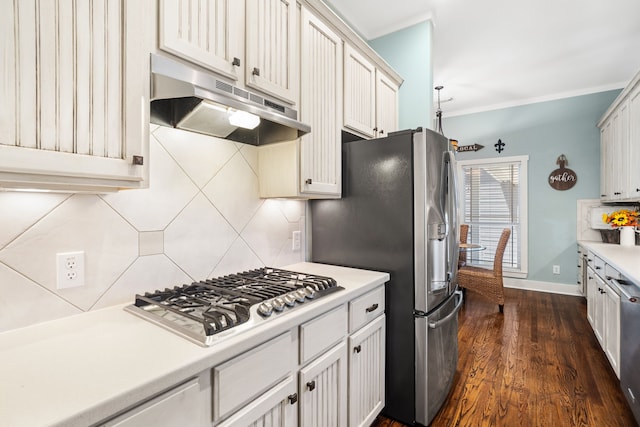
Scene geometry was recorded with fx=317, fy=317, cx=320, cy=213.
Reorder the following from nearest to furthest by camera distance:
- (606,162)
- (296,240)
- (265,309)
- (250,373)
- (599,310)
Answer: (250,373) < (265,309) < (296,240) < (599,310) < (606,162)

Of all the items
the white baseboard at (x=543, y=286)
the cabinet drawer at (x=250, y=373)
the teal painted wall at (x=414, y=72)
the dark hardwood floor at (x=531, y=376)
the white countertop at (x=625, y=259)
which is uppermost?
the teal painted wall at (x=414, y=72)

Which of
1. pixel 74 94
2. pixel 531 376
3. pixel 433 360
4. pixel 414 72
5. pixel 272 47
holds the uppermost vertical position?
pixel 414 72

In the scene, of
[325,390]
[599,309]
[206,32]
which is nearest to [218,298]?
[325,390]

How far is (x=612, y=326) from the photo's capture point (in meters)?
2.27

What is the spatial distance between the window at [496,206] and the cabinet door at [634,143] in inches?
63.3

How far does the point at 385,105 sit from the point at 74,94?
6.89ft

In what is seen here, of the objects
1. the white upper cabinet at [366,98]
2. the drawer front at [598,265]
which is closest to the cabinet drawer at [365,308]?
the white upper cabinet at [366,98]

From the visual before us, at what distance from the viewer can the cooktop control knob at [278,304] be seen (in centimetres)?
113

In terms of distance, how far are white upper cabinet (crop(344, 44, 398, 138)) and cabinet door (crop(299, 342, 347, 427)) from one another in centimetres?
134

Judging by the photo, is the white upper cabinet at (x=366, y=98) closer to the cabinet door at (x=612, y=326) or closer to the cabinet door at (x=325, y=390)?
the cabinet door at (x=325, y=390)

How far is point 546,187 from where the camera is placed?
4641mm

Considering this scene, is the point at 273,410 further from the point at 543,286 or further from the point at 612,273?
the point at 543,286

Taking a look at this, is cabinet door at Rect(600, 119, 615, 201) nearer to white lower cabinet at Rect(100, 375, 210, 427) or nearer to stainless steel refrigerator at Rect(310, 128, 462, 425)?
stainless steel refrigerator at Rect(310, 128, 462, 425)

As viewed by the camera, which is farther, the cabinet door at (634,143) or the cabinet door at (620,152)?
the cabinet door at (620,152)
